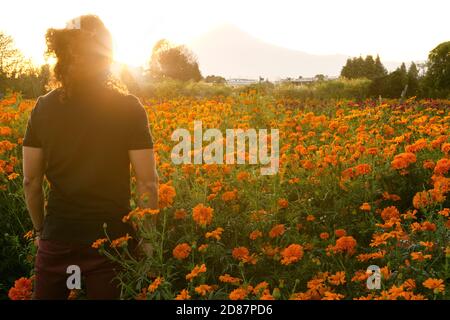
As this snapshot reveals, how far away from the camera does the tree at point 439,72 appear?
1645cm

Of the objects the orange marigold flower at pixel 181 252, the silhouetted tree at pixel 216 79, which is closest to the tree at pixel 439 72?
the silhouetted tree at pixel 216 79

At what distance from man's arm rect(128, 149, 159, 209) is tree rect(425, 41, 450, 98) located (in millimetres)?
15706

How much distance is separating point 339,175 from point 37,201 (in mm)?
2084

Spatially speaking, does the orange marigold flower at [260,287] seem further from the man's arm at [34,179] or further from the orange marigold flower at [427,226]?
the man's arm at [34,179]

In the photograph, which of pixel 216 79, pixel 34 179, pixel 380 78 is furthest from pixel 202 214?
pixel 216 79

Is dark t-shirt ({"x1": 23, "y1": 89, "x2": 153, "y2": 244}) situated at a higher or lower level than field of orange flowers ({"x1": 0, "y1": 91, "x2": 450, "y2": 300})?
higher

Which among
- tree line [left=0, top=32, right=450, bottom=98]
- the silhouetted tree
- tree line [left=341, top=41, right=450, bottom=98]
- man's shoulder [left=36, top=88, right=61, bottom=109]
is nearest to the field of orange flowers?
man's shoulder [left=36, top=88, right=61, bottom=109]

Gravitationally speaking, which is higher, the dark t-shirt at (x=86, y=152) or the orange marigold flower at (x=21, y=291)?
the dark t-shirt at (x=86, y=152)

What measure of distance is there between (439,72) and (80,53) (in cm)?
1718

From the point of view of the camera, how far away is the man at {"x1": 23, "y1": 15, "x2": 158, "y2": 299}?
6.83 ft

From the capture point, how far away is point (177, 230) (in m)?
3.02

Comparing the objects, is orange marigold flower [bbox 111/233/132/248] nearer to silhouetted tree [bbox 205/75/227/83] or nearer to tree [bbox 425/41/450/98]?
tree [bbox 425/41/450/98]
